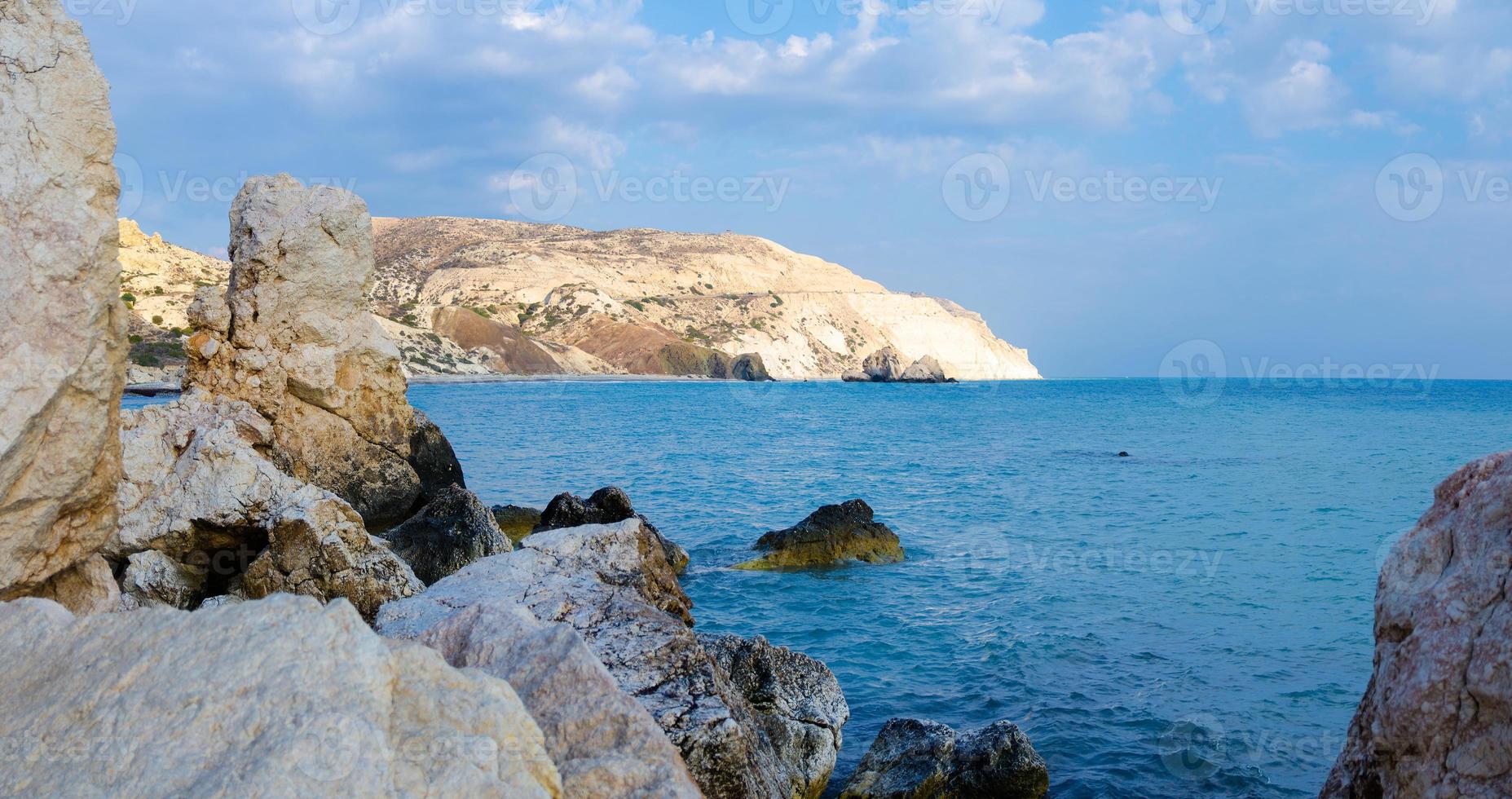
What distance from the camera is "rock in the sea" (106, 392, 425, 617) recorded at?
933 centimetres

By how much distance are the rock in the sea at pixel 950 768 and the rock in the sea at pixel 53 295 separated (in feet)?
19.4

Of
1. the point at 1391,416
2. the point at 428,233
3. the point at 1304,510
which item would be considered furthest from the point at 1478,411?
the point at 428,233

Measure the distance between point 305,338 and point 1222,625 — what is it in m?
14.1

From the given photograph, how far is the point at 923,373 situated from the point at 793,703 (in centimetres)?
13728

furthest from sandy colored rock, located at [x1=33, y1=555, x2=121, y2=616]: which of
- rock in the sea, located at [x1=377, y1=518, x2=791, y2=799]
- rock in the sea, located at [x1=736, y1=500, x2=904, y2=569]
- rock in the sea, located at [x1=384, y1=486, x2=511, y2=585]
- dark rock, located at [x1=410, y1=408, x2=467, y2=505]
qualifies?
rock in the sea, located at [x1=736, y1=500, x2=904, y2=569]

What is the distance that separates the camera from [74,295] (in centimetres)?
530

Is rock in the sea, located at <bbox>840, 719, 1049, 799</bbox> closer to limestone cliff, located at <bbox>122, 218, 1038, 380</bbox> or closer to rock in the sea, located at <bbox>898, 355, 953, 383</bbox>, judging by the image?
limestone cliff, located at <bbox>122, 218, 1038, 380</bbox>

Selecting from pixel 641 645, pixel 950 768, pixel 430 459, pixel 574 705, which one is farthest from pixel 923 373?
pixel 574 705

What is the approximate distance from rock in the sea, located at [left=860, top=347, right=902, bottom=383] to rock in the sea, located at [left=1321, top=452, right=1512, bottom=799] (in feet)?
463

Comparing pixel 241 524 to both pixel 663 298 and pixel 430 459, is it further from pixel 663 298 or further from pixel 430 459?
pixel 663 298

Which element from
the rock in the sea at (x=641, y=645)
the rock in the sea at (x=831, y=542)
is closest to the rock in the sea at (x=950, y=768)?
the rock in the sea at (x=641, y=645)

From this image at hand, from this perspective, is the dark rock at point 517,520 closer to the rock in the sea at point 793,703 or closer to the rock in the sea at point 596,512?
the rock in the sea at point 596,512

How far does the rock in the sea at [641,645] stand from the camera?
5.07 metres

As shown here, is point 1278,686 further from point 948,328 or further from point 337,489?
point 948,328
